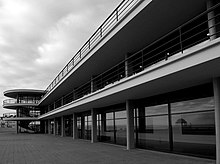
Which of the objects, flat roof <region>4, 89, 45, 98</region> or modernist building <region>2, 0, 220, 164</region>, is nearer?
modernist building <region>2, 0, 220, 164</region>

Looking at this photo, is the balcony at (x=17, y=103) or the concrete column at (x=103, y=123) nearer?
the concrete column at (x=103, y=123)

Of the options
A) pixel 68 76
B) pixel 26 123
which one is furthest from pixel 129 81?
pixel 26 123

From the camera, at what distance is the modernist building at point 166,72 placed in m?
8.88

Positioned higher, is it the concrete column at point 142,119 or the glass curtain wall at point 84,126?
the concrete column at point 142,119

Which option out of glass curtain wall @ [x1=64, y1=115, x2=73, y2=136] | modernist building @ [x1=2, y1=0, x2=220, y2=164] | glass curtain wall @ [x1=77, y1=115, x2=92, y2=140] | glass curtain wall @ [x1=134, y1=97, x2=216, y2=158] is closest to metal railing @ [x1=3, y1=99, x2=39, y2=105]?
glass curtain wall @ [x1=64, y1=115, x2=73, y2=136]

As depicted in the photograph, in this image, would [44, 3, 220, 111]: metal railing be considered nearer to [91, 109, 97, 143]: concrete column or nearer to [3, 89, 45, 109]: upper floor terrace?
[91, 109, 97, 143]: concrete column

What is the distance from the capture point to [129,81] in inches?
483

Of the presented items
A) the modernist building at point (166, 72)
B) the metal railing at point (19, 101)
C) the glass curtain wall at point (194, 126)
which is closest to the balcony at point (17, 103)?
the metal railing at point (19, 101)

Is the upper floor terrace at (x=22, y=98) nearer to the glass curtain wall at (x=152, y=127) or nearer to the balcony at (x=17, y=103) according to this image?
the balcony at (x=17, y=103)

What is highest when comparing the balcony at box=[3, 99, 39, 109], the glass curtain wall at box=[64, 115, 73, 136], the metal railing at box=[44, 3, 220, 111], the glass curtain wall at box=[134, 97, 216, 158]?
the metal railing at box=[44, 3, 220, 111]

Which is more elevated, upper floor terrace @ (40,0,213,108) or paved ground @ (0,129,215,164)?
upper floor terrace @ (40,0,213,108)

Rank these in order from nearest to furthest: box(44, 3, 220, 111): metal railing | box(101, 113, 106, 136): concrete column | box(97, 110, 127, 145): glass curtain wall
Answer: box(44, 3, 220, 111): metal railing < box(97, 110, 127, 145): glass curtain wall < box(101, 113, 106, 136): concrete column

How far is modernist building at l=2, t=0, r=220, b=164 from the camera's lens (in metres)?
8.88

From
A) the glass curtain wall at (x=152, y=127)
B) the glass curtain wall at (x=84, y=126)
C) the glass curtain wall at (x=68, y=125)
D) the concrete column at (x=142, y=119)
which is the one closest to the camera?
the glass curtain wall at (x=152, y=127)
